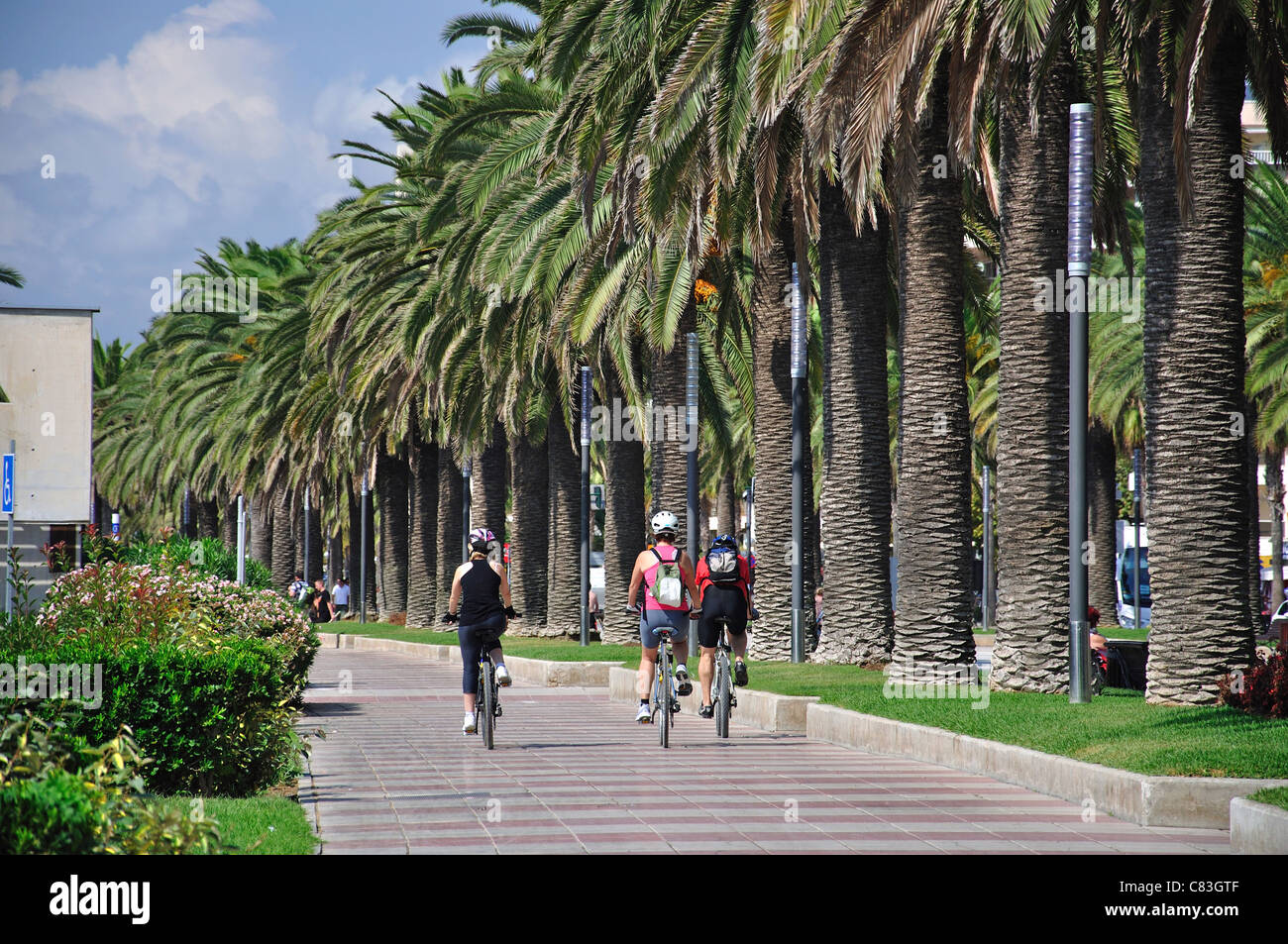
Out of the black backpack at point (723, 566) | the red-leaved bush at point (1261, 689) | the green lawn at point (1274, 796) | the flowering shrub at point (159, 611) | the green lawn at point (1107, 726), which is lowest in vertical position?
the green lawn at point (1107, 726)

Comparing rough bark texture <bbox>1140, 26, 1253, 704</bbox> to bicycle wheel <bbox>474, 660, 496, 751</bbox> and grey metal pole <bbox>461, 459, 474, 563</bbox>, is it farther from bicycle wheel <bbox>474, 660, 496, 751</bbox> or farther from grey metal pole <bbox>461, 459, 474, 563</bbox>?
grey metal pole <bbox>461, 459, 474, 563</bbox>

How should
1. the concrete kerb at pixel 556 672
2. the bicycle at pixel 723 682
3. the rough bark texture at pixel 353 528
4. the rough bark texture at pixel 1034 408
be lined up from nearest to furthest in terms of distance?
the bicycle at pixel 723 682, the rough bark texture at pixel 1034 408, the concrete kerb at pixel 556 672, the rough bark texture at pixel 353 528

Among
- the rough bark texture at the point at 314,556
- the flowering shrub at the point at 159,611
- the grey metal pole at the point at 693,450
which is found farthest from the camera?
the rough bark texture at the point at 314,556

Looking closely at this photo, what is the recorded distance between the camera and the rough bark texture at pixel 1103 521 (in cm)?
3822

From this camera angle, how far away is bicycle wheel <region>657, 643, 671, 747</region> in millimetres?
14141

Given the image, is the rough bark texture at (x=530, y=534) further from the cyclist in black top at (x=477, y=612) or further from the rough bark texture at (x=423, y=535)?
the cyclist in black top at (x=477, y=612)

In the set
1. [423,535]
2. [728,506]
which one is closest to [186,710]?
[423,535]

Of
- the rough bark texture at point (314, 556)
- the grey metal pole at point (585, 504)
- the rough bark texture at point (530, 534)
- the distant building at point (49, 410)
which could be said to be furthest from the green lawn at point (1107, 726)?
the rough bark texture at point (314, 556)

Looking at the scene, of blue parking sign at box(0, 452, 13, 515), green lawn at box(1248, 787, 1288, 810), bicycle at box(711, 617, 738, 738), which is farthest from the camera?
blue parking sign at box(0, 452, 13, 515)

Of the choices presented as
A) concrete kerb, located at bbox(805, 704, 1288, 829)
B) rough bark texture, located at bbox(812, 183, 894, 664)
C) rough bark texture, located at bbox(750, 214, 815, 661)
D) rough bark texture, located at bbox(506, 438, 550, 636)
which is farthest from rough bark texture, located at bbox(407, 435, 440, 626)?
concrete kerb, located at bbox(805, 704, 1288, 829)

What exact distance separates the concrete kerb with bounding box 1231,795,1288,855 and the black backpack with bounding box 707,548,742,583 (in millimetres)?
6937

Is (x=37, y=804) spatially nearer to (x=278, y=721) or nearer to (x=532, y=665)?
(x=278, y=721)

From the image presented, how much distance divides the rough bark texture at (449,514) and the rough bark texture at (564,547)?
623 cm

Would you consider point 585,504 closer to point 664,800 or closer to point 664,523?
point 664,523
